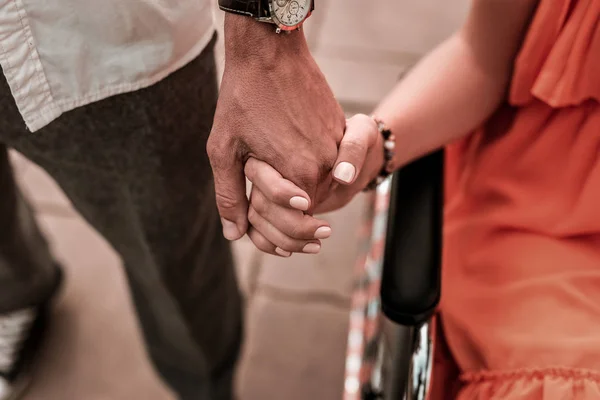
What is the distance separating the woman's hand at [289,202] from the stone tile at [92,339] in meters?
0.80

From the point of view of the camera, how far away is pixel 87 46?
1.80 feet

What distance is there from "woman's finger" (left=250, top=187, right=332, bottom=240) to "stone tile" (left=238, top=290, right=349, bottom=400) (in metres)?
0.76

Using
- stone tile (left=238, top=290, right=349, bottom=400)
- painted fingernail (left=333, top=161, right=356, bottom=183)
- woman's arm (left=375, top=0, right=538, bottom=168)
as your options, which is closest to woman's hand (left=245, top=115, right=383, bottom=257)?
painted fingernail (left=333, top=161, right=356, bottom=183)

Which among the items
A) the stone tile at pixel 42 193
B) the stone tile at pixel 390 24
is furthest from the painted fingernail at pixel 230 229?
the stone tile at pixel 390 24

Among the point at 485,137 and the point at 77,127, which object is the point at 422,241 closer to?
the point at 485,137

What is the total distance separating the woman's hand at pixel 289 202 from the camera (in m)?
0.52

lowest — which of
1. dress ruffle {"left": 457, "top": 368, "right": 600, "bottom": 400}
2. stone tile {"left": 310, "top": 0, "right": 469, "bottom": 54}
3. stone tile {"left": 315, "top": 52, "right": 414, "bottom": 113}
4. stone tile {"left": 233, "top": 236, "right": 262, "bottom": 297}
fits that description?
stone tile {"left": 233, "top": 236, "right": 262, "bottom": 297}

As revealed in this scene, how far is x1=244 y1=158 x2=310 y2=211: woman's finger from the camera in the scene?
513 mm

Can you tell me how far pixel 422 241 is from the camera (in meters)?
0.60

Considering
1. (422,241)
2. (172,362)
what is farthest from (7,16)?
(172,362)

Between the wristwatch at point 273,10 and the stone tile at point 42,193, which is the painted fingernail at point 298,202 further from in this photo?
the stone tile at point 42,193

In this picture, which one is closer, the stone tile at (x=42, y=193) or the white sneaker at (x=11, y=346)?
the white sneaker at (x=11, y=346)

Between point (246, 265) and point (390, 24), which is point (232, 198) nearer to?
point (246, 265)

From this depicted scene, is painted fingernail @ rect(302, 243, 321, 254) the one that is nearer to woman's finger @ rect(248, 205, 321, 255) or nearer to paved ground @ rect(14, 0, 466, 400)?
woman's finger @ rect(248, 205, 321, 255)
